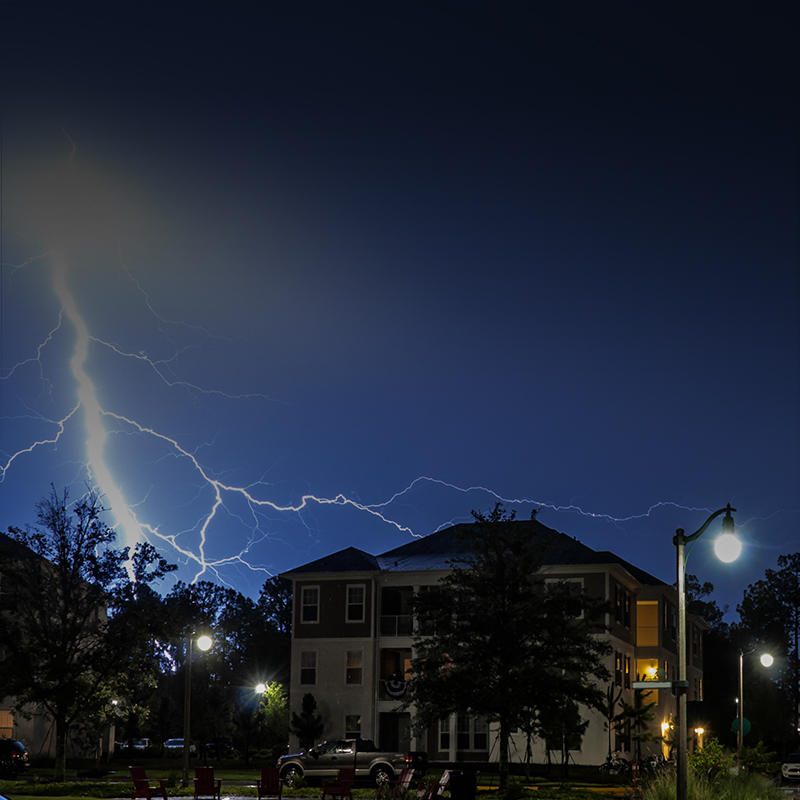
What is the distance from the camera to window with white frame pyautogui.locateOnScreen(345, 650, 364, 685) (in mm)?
48469

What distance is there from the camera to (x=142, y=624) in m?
35.9

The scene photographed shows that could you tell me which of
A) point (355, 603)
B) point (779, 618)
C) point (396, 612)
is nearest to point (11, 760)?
point (355, 603)

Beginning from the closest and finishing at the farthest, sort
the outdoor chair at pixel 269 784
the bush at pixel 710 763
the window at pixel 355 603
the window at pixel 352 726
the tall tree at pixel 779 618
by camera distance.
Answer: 1. the bush at pixel 710 763
2. the outdoor chair at pixel 269 784
3. the window at pixel 352 726
4. the window at pixel 355 603
5. the tall tree at pixel 779 618

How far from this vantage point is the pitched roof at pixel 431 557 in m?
47.0

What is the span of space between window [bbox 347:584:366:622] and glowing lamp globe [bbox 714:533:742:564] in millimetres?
34022

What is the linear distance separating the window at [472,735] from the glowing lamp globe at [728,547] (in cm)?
3189

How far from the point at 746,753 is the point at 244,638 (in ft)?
236

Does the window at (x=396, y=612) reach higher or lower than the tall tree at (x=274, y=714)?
higher

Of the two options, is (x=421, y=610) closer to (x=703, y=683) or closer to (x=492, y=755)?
(x=492, y=755)

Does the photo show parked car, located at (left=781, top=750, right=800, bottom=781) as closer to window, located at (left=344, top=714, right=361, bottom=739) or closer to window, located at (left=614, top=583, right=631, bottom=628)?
window, located at (left=614, top=583, right=631, bottom=628)

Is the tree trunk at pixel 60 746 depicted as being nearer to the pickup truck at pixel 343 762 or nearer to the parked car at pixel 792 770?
the pickup truck at pixel 343 762

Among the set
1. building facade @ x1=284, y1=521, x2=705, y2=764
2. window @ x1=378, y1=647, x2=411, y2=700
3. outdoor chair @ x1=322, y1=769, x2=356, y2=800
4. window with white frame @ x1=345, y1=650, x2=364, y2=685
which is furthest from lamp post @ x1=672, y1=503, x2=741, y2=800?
window with white frame @ x1=345, y1=650, x2=364, y2=685

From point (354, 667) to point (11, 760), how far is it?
1656 centimetres

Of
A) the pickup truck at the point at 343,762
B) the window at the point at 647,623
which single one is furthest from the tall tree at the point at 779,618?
the pickup truck at the point at 343,762
